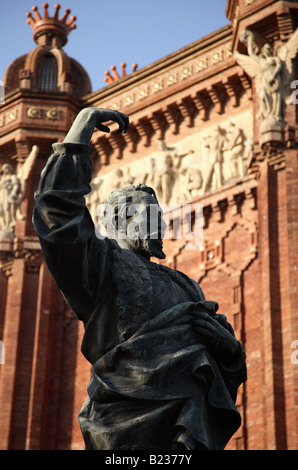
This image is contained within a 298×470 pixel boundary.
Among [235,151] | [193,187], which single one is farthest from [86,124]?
[193,187]

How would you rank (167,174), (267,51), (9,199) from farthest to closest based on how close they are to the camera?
(9,199) < (167,174) < (267,51)

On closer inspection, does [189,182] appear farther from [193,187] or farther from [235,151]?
[235,151]

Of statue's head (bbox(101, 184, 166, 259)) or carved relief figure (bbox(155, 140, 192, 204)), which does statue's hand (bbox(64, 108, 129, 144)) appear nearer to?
statue's head (bbox(101, 184, 166, 259))

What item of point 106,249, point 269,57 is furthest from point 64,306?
point 106,249

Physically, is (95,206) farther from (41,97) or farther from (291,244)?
(291,244)

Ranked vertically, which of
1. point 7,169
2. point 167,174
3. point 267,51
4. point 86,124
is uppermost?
point 267,51

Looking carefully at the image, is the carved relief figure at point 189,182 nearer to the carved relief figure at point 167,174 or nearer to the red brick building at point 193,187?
the red brick building at point 193,187

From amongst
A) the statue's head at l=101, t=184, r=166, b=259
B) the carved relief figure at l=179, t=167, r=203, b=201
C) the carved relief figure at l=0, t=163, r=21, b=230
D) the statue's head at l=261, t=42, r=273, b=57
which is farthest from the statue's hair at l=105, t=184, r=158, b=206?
the carved relief figure at l=0, t=163, r=21, b=230

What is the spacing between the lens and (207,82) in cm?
1975

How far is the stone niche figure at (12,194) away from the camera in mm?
20984

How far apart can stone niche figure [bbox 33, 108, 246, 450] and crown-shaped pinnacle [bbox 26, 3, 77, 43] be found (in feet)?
63.3

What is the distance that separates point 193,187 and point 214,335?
15.2m

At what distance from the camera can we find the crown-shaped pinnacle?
75.5 feet

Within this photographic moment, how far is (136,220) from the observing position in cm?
447
